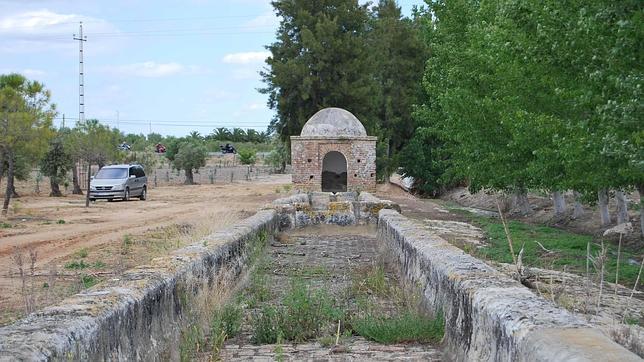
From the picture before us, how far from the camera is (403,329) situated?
730 centimetres

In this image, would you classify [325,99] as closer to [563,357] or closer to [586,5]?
[586,5]

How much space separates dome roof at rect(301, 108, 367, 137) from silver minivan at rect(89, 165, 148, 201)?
35.2 ft

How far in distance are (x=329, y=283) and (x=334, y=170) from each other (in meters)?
25.5

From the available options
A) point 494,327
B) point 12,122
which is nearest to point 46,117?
point 12,122

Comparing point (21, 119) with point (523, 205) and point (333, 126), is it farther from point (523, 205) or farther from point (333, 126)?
point (523, 205)

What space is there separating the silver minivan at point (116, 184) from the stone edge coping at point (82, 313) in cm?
2962

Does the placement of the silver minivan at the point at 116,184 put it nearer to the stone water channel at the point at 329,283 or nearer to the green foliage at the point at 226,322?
the stone water channel at the point at 329,283

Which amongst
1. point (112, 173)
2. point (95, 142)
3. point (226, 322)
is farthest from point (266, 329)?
point (95, 142)

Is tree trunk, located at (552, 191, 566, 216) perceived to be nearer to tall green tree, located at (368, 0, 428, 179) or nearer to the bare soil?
the bare soil

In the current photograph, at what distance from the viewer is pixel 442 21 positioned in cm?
2752

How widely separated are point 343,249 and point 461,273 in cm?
883

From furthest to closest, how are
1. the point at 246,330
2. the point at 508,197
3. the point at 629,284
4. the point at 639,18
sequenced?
1. the point at 508,197
2. the point at 629,284
3. the point at 639,18
4. the point at 246,330

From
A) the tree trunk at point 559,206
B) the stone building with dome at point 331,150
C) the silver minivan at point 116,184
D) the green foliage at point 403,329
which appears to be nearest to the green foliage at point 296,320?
the green foliage at point 403,329

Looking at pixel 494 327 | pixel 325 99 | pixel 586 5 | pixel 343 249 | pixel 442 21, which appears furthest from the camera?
pixel 325 99
